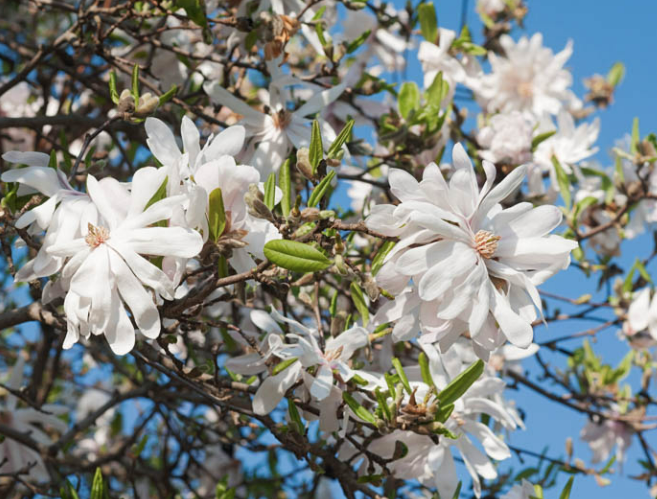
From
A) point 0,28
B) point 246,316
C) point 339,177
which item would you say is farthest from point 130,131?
point 0,28

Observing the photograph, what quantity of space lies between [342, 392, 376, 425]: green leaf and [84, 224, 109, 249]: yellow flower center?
508 millimetres

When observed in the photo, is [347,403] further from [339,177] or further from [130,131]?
[130,131]

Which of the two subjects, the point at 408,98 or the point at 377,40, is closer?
the point at 408,98

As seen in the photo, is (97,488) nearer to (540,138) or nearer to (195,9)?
(195,9)

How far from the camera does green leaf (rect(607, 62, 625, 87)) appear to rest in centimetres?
339

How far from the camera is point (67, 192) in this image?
4.15 feet

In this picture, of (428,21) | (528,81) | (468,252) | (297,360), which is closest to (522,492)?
(297,360)

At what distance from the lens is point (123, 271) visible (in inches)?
42.8

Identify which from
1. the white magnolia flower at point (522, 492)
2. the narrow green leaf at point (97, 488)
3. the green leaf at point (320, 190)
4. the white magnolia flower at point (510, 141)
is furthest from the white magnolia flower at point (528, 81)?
the narrow green leaf at point (97, 488)

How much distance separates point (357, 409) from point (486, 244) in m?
0.42

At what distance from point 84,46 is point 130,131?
0.24 metres

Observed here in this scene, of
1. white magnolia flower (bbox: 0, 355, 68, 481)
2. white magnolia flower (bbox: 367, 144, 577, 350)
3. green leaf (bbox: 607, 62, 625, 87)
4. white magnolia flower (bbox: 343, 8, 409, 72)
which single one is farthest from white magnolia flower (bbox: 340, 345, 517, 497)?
green leaf (bbox: 607, 62, 625, 87)

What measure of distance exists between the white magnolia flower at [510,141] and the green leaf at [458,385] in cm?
85

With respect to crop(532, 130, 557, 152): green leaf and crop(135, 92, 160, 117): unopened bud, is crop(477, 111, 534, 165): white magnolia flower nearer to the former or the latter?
crop(532, 130, 557, 152): green leaf
